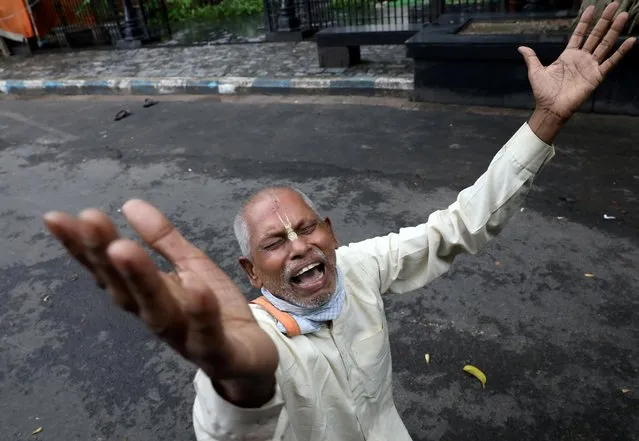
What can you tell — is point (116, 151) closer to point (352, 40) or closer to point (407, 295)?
point (352, 40)

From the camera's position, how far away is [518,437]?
2471 mm

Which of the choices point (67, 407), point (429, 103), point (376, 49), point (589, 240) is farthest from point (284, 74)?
point (67, 407)

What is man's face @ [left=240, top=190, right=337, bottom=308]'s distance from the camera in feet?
5.10

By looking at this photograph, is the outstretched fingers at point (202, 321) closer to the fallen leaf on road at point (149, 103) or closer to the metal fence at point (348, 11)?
the fallen leaf on road at point (149, 103)

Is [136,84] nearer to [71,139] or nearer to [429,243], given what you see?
[71,139]

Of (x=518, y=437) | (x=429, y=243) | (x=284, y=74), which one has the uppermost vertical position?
(x=429, y=243)

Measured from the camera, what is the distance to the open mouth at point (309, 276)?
1.55 m

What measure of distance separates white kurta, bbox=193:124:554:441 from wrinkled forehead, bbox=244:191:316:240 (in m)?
0.23

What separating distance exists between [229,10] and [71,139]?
9766 millimetres

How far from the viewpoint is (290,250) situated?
1.58 meters

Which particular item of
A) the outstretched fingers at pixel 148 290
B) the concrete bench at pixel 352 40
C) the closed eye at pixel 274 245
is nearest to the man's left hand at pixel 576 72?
the closed eye at pixel 274 245

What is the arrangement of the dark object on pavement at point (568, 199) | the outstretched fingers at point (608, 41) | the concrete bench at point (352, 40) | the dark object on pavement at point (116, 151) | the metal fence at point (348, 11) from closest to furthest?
the outstretched fingers at point (608, 41), the dark object on pavement at point (568, 199), the dark object on pavement at point (116, 151), the concrete bench at point (352, 40), the metal fence at point (348, 11)

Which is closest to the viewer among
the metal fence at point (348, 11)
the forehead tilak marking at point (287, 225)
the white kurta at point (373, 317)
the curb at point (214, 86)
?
the white kurta at point (373, 317)

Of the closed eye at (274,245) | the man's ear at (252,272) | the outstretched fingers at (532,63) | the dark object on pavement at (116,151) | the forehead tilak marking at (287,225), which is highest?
the outstretched fingers at (532,63)
